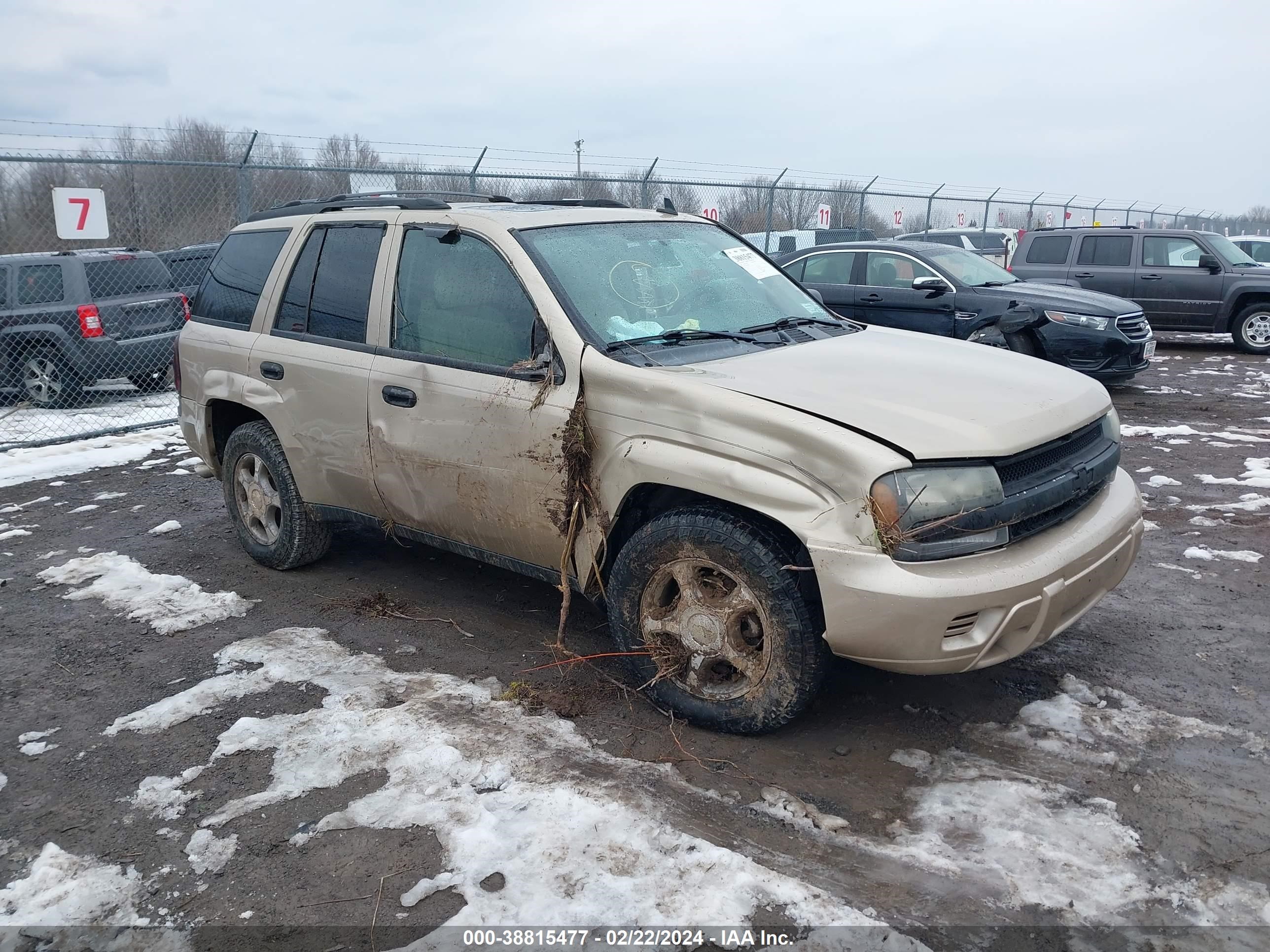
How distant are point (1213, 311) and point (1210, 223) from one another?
96.6 ft

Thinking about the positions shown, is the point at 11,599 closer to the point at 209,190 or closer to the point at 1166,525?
the point at 1166,525

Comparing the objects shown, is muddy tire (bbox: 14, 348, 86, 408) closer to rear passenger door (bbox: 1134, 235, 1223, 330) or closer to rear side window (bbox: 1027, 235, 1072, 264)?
rear side window (bbox: 1027, 235, 1072, 264)

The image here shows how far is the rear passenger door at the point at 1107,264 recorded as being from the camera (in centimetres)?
1401

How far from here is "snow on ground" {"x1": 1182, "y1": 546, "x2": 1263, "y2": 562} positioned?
17.1ft

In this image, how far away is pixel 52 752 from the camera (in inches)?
145

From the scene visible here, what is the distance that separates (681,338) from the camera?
13.2 ft

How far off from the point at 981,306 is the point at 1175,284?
568 centimetres

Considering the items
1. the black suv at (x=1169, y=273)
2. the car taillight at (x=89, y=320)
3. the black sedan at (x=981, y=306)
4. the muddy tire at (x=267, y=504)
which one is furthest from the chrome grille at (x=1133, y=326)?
the car taillight at (x=89, y=320)

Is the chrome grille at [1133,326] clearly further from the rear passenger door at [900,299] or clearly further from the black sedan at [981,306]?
the rear passenger door at [900,299]

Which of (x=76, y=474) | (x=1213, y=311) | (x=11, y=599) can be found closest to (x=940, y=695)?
(x=11, y=599)

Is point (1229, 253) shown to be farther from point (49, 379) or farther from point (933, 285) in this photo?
point (49, 379)

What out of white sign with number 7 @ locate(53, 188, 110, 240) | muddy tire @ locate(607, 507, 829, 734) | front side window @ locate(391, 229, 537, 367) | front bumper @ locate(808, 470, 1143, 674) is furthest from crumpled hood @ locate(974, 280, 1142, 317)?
white sign with number 7 @ locate(53, 188, 110, 240)

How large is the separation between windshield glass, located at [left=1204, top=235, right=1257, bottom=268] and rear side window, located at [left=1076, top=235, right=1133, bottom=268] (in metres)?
1.09

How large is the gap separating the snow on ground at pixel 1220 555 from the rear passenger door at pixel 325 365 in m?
4.28
